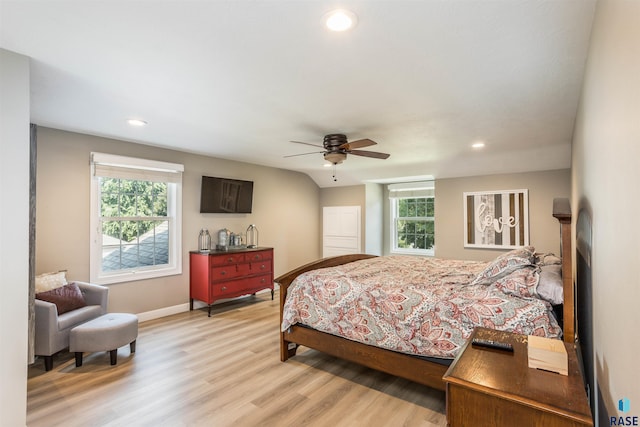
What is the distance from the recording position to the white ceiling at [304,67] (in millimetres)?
1580

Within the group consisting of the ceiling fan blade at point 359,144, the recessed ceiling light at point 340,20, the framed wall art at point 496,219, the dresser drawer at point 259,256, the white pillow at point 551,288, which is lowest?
the dresser drawer at point 259,256

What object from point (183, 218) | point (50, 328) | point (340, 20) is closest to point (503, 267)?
point (340, 20)

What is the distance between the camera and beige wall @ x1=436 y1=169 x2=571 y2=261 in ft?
16.3

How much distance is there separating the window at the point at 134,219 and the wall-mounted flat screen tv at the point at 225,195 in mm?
397

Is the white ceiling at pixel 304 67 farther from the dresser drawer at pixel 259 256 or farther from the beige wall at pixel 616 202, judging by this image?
the dresser drawer at pixel 259 256

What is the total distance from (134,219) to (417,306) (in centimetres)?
385

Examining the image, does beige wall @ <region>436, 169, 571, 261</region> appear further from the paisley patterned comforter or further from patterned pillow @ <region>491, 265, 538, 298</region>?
patterned pillow @ <region>491, 265, 538, 298</region>

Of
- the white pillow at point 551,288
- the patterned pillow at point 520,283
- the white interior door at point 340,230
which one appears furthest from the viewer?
the white interior door at point 340,230

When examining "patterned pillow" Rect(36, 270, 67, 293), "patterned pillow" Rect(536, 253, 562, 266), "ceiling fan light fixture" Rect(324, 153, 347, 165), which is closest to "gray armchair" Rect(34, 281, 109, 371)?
"patterned pillow" Rect(36, 270, 67, 293)

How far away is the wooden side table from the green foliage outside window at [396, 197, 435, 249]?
5.30 m

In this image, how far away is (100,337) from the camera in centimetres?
305

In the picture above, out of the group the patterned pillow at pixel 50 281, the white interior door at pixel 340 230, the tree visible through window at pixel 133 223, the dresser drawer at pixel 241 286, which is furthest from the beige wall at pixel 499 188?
the patterned pillow at pixel 50 281

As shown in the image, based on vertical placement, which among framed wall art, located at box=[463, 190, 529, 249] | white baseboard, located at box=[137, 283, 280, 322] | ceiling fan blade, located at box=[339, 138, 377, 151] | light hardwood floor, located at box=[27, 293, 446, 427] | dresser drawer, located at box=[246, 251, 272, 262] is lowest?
light hardwood floor, located at box=[27, 293, 446, 427]

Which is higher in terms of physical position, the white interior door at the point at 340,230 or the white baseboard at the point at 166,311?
the white interior door at the point at 340,230
